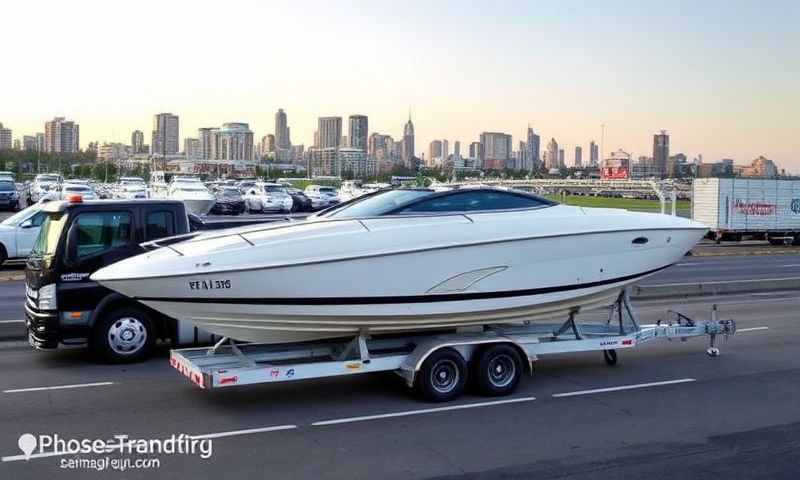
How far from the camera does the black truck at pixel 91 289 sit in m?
10.8

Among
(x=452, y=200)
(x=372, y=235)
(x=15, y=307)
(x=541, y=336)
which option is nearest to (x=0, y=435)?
(x=372, y=235)

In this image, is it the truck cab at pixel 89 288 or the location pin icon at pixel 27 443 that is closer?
the location pin icon at pixel 27 443

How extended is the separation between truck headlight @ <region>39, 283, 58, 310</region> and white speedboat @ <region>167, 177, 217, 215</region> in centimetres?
1923

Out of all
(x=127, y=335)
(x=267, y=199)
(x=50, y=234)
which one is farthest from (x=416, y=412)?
(x=267, y=199)

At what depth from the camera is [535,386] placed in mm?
10344

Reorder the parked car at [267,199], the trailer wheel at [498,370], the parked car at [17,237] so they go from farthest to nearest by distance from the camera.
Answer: the parked car at [267,199] → the parked car at [17,237] → the trailer wheel at [498,370]

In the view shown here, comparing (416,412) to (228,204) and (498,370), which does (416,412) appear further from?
(228,204)

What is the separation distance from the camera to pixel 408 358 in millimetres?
9492

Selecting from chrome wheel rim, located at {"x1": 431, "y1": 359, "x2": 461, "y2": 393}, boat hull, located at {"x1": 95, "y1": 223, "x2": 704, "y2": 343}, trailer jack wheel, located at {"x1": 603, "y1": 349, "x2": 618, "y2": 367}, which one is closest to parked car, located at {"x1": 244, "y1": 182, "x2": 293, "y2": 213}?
trailer jack wheel, located at {"x1": 603, "y1": 349, "x2": 618, "y2": 367}

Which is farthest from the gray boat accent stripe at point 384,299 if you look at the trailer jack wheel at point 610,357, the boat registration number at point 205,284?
the trailer jack wheel at point 610,357

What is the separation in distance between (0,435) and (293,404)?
2.82m

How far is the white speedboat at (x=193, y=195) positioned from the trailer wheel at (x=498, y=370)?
21.7 m

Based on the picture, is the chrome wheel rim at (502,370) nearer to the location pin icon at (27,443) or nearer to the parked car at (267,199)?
the location pin icon at (27,443)

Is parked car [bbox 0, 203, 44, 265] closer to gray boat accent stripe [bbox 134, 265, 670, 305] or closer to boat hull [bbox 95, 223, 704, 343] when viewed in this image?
boat hull [bbox 95, 223, 704, 343]
